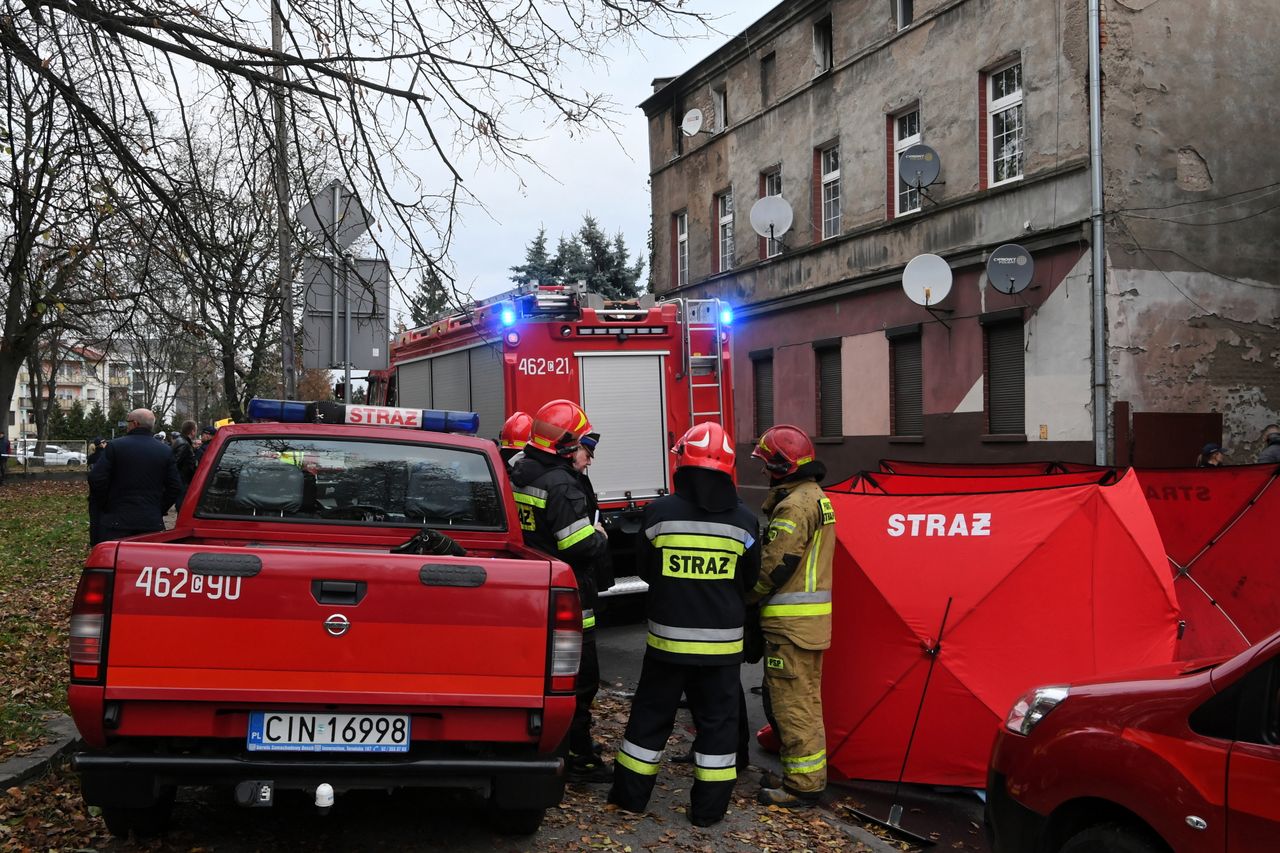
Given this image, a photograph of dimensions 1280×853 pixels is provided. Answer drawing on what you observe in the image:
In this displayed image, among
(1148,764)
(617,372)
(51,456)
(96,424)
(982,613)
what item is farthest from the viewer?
(96,424)

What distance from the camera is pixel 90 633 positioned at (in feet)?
13.3

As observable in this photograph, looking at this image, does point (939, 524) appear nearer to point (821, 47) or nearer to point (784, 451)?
point (784, 451)

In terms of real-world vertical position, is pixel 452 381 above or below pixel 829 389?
below

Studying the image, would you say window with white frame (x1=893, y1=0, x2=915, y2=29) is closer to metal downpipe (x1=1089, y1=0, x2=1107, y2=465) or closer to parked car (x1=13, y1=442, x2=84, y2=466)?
metal downpipe (x1=1089, y1=0, x2=1107, y2=465)

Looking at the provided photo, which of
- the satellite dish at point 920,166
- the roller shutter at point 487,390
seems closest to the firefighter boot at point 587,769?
the roller shutter at point 487,390

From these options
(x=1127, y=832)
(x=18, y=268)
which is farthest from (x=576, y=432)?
(x=18, y=268)

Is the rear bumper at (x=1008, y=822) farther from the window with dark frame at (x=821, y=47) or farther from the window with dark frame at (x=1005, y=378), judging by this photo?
the window with dark frame at (x=821, y=47)

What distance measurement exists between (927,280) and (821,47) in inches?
280

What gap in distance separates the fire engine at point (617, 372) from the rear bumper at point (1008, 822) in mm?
6695

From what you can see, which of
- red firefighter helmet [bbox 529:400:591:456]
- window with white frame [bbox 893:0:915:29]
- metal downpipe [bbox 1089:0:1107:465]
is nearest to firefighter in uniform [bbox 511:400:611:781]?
red firefighter helmet [bbox 529:400:591:456]

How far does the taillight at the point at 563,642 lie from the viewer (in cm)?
439

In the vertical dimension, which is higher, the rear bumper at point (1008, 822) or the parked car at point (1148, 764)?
the parked car at point (1148, 764)

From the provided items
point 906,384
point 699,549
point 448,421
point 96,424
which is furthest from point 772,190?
point 96,424

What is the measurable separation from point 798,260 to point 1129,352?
842cm
